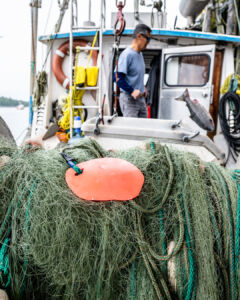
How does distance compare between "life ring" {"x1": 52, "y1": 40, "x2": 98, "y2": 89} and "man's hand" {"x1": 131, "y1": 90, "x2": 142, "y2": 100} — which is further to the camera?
"life ring" {"x1": 52, "y1": 40, "x2": 98, "y2": 89}

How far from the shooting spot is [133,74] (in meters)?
4.09

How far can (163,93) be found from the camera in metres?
6.10

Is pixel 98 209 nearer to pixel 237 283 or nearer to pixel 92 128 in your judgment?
pixel 237 283

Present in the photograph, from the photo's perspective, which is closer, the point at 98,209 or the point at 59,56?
the point at 98,209

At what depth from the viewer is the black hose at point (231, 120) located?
209 inches

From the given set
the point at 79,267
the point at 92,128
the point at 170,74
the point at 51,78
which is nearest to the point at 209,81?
the point at 170,74

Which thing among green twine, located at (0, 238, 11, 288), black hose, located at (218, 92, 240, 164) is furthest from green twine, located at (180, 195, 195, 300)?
black hose, located at (218, 92, 240, 164)

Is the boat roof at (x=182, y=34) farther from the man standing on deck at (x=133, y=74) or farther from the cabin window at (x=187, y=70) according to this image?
the man standing on deck at (x=133, y=74)

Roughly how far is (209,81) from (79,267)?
5170 mm

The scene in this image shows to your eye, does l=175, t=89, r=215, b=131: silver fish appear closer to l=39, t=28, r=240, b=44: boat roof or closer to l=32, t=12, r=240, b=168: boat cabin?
l=32, t=12, r=240, b=168: boat cabin

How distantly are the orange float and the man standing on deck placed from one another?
2842 mm

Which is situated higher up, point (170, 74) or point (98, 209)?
point (170, 74)

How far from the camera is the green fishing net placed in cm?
106

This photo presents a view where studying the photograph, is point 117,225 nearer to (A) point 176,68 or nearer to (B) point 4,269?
(B) point 4,269
